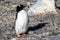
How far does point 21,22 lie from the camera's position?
8430mm

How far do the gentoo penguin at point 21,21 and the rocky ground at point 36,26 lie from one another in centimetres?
19

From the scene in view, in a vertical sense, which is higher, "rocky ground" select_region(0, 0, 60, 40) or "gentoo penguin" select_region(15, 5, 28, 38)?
"gentoo penguin" select_region(15, 5, 28, 38)

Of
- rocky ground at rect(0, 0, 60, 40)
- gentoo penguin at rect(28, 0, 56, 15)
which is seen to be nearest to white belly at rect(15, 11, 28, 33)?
rocky ground at rect(0, 0, 60, 40)

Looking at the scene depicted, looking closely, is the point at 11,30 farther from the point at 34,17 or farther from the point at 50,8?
the point at 50,8

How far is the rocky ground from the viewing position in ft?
28.8

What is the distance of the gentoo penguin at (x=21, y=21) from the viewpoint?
8.34m

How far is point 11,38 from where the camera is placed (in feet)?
28.9

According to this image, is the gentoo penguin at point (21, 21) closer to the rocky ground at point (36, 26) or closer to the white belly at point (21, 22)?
the white belly at point (21, 22)

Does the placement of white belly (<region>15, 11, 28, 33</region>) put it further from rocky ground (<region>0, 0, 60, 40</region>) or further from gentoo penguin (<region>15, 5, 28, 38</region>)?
rocky ground (<region>0, 0, 60, 40</region>)

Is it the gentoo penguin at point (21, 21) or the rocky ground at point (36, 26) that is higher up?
the gentoo penguin at point (21, 21)

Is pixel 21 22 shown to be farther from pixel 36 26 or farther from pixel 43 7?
pixel 43 7

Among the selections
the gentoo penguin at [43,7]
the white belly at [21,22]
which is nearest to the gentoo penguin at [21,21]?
the white belly at [21,22]

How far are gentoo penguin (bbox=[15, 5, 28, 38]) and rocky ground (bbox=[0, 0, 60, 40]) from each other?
0.62ft

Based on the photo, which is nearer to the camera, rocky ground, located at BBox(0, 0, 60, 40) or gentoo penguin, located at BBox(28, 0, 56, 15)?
rocky ground, located at BBox(0, 0, 60, 40)
